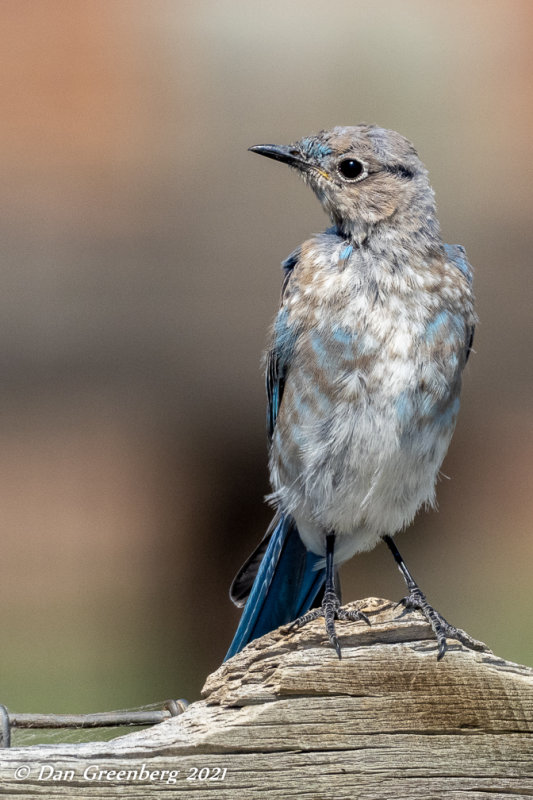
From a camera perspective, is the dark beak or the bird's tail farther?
the bird's tail

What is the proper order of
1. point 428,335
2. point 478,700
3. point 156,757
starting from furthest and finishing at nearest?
point 428,335 < point 478,700 < point 156,757

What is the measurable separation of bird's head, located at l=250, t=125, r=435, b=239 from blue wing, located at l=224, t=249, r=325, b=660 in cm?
21

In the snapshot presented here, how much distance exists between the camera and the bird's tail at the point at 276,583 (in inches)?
132

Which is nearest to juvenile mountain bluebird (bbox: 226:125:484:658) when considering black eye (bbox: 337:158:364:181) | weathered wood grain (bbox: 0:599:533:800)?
black eye (bbox: 337:158:364:181)

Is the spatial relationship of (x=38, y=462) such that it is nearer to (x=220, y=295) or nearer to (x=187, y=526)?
(x=187, y=526)

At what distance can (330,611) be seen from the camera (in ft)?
9.02

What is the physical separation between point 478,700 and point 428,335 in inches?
39.6

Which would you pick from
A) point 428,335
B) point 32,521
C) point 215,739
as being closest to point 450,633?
point 215,739

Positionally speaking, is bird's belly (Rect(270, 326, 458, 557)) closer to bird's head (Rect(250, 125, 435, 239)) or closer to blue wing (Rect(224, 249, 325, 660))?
blue wing (Rect(224, 249, 325, 660))

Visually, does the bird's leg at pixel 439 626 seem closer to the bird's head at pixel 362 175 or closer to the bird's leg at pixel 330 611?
the bird's leg at pixel 330 611

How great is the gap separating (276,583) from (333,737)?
1.16 meters

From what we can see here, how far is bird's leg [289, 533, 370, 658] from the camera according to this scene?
2.52 meters

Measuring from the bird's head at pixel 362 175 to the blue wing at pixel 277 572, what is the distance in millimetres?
208

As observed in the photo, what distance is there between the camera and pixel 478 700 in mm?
2387
